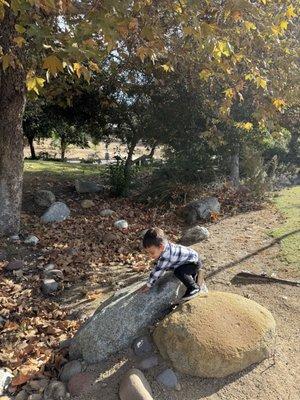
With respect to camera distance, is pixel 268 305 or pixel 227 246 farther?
pixel 227 246

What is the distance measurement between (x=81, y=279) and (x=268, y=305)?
2.99 metres

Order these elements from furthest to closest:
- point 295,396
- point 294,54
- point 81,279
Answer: point 294,54 → point 81,279 → point 295,396

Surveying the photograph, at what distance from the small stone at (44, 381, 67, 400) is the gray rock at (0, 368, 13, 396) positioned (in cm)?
48

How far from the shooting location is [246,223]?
9609mm

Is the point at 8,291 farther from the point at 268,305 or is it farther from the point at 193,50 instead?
the point at 193,50

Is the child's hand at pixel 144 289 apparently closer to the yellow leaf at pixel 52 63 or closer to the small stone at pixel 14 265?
the yellow leaf at pixel 52 63

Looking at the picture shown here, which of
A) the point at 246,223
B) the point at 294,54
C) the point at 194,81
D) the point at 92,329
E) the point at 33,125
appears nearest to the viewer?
the point at 92,329

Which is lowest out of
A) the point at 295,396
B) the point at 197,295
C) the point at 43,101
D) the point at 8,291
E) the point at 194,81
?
the point at 8,291

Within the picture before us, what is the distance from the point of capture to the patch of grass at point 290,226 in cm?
730

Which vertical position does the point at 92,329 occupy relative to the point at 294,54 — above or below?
below

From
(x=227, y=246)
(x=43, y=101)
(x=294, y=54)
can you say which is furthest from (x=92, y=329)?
(x=43, y=101)

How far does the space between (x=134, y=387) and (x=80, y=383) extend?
0.61 m

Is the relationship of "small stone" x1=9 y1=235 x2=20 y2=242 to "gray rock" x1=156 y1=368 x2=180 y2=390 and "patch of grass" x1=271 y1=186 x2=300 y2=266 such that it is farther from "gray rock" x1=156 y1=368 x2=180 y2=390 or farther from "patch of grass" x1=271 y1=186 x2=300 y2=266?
"patch of grass" x1=271 y1=186 x2=300 y2=266

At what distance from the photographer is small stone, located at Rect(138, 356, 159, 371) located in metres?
4.15
